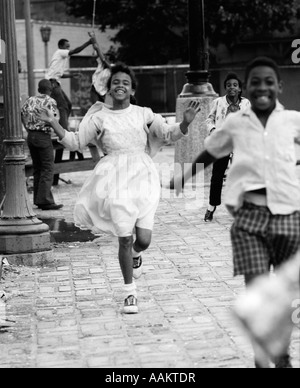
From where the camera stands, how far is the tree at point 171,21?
3262cm

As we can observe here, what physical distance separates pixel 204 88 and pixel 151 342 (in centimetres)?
953

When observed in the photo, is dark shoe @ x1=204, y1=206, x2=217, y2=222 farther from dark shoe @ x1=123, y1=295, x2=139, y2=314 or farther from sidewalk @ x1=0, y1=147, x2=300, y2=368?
dark shoe @ x1=123, y1=295, x2=139, y2=314

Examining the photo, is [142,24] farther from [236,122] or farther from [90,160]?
[236,122]

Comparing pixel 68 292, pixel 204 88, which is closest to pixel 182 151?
pixel 204 88

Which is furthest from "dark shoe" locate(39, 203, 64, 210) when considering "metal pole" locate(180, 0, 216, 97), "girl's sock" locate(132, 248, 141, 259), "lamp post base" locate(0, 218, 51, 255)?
"girl's sock" locate(132, 248, 141, 259)

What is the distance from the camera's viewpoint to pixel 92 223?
7.79 m

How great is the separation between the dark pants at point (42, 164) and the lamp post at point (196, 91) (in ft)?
7.31

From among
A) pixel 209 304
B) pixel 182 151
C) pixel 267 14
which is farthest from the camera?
pixel 267 14

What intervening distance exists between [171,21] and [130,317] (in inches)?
1049

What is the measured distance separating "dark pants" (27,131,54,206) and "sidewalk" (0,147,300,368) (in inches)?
119

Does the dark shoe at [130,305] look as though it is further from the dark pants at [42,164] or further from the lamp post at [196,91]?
the lamp post at [196,91]

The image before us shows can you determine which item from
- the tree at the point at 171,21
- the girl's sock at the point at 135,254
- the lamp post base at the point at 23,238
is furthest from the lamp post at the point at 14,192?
the tree at the point at 171,21
